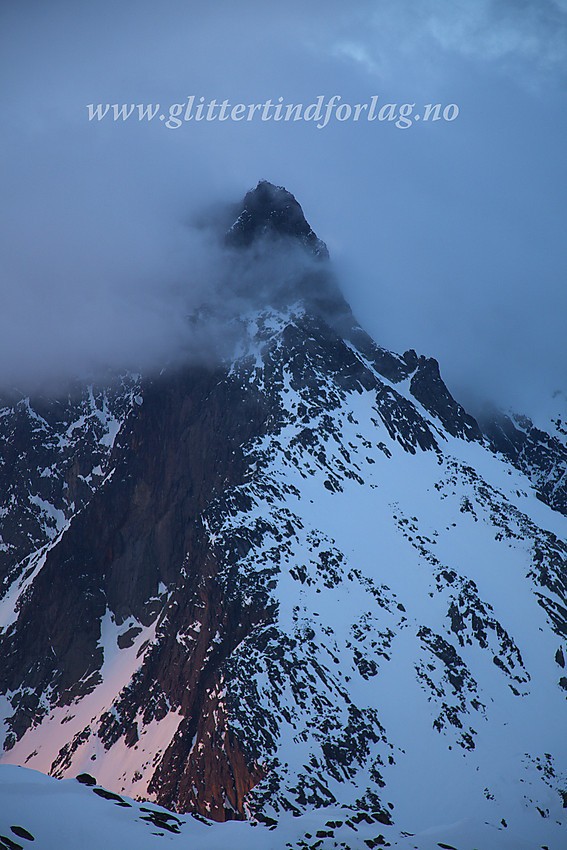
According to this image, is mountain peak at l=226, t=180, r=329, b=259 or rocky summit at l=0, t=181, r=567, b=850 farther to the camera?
mountain peak at l=226, t=180, r=329, b=259

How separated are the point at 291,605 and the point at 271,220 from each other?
12166 centimetres

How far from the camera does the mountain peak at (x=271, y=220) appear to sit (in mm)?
191375

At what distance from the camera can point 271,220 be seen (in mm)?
192500

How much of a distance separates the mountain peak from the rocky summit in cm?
63

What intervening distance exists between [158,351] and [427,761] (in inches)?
4857

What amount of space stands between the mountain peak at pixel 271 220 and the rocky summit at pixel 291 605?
0.63 metres

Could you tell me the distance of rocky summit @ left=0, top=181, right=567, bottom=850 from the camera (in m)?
84.5

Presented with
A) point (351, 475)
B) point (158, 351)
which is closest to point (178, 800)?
point (351, 475)

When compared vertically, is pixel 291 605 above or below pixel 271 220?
below

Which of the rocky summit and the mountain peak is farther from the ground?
the mountain peak

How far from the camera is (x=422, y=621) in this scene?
10875 centimetres

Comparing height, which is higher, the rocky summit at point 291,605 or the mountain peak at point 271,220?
the mountain peak at point 271,220

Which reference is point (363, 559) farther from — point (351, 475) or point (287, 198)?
point (287, 198)

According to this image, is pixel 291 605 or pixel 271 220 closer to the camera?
pixel 291 605
